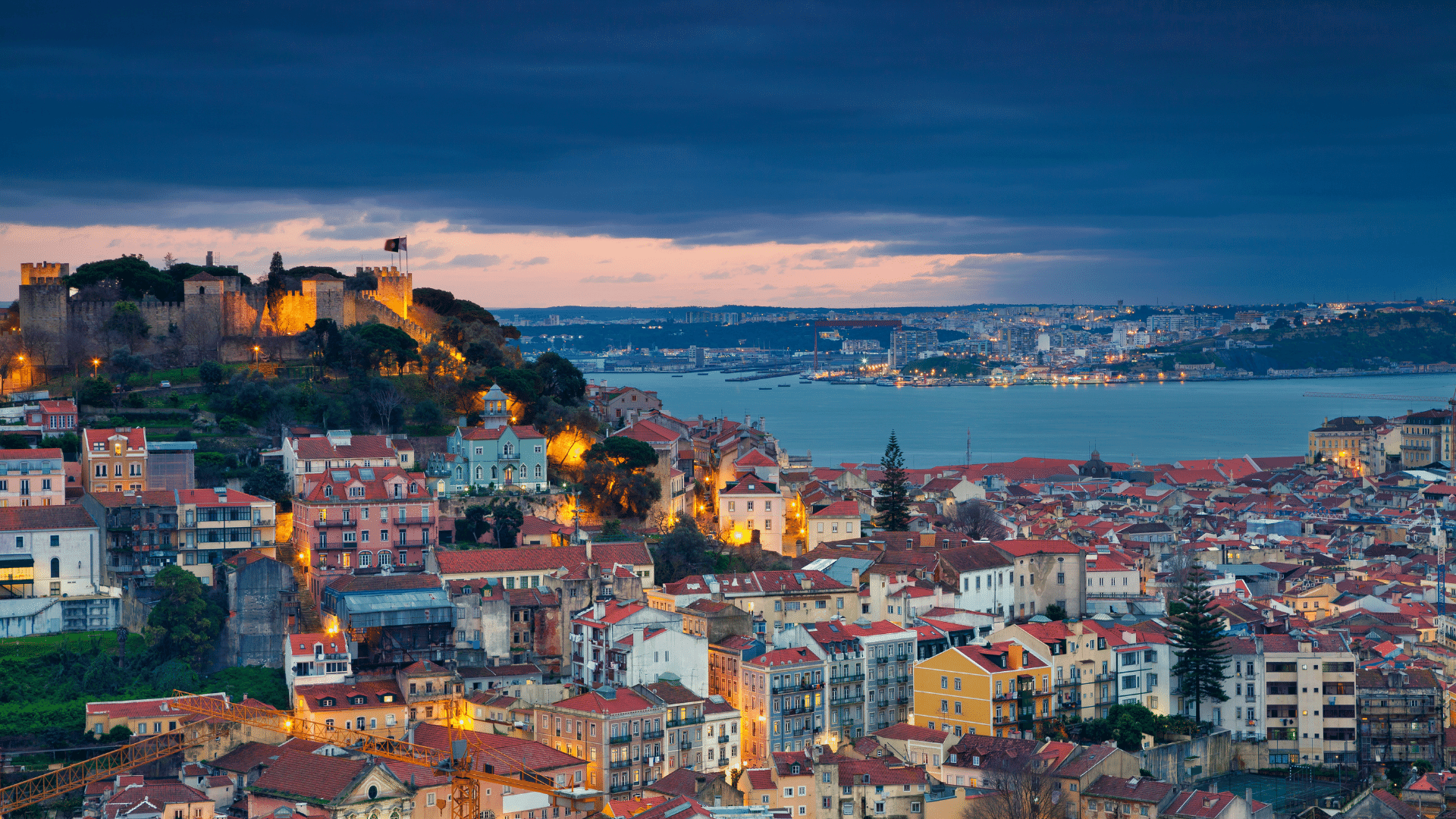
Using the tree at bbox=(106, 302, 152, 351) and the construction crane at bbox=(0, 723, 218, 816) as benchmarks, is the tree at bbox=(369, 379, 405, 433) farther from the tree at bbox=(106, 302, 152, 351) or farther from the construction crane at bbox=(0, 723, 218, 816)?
the construction crane at bbox=(0, 723, 218, 816)

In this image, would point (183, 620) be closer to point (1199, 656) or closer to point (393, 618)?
point (393, 618)

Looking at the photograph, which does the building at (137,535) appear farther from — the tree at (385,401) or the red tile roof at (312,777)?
the tree at (385,401)

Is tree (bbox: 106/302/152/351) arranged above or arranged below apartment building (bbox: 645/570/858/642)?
above

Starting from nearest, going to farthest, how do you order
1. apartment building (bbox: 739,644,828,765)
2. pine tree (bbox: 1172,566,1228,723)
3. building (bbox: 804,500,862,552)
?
1. apartment building (bbox: 739,644,828,765)
2. pine tree (bbox: 1172,566,1228,723)
3. building (bbox: 804,500,862,552)

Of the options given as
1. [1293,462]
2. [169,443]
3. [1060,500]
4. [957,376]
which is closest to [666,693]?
[169,443]

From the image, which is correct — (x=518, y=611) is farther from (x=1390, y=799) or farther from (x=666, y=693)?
(x=1390, y=799)

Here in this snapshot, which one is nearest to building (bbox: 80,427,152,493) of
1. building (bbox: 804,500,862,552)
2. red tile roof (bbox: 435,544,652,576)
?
red tile roof (bbox: 435,544,652,576)
